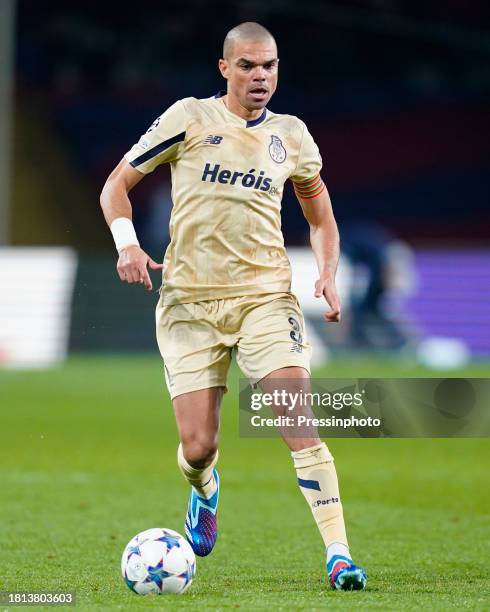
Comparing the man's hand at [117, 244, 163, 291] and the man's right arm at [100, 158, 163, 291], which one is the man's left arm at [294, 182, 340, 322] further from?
the man's hand at [117, 244, 163, 291]

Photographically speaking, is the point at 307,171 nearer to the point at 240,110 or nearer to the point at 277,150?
the point at 277,150

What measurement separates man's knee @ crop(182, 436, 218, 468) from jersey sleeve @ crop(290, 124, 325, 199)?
3.91 ft

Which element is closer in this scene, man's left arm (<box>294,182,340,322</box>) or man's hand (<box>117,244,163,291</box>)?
man's hand (<box>117,244,163,291</box>)

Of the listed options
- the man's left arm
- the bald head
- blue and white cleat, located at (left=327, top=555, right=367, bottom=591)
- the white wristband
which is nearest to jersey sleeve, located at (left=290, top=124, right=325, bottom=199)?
the man's left arm

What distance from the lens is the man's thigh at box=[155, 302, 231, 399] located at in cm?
575

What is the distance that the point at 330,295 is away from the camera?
18.5 ft

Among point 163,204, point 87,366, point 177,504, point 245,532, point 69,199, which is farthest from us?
point 69,199

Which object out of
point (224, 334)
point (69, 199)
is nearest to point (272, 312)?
Result: point (224, 334)

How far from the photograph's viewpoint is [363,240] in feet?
63.2

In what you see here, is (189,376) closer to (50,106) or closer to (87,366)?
(87,366)

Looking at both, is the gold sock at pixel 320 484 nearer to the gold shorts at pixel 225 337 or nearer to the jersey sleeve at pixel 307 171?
the gold shorts at pixel 225 337

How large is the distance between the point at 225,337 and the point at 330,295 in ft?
1.66

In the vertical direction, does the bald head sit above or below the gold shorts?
above

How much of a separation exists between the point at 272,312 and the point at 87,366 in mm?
12280
